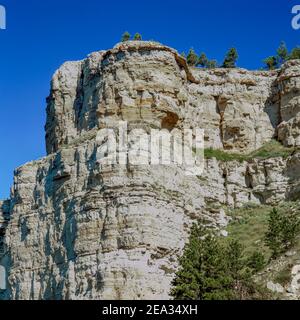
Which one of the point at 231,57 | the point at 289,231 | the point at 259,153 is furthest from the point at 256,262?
the point at 231,57

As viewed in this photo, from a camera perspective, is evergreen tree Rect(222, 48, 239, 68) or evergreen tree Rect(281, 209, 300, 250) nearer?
evergreen tree Rect(281, 209, 300, 250)

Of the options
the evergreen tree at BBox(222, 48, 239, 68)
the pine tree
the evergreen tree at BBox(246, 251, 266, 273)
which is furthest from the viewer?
the evergreen tree at BBox(222, 48, 239, 68)

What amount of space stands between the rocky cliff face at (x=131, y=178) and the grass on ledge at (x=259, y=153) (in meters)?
0.50

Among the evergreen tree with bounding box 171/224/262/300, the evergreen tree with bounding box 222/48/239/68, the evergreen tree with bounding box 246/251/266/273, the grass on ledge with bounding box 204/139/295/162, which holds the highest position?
the evergreen tree with bounding box 222/48/239/68

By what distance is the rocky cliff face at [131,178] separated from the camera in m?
43.1

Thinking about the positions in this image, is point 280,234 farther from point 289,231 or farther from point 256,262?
point 256,262

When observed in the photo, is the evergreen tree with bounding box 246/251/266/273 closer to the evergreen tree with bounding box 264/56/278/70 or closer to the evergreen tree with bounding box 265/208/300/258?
the evergreen tree with bounding box 265/208/300/258

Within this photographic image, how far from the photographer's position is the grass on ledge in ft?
187

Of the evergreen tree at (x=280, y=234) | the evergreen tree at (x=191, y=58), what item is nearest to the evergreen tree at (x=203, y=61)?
the evergreen tree at (x=191, y=58)

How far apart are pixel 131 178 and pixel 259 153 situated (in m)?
16.3

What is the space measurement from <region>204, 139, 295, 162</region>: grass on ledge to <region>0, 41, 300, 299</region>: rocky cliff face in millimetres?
496

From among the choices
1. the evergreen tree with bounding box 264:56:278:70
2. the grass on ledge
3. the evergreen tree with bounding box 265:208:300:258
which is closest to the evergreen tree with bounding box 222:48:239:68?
the evergreen tree with bounding box 264:56:278:70

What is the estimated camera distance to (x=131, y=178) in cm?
4481

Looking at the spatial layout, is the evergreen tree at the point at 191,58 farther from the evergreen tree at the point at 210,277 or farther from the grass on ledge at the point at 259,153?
the evergreen tree at the point at 210,277
